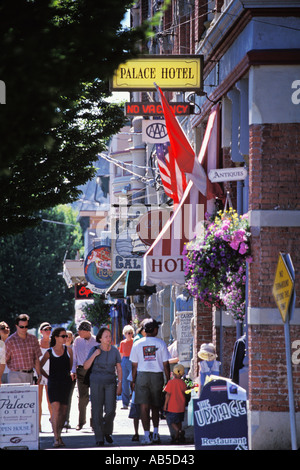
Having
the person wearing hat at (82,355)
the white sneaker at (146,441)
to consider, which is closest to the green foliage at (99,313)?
the person wearing hat at (82,355)

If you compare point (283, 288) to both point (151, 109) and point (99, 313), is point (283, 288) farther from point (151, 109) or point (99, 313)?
point (99, 313)

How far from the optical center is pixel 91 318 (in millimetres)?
50031

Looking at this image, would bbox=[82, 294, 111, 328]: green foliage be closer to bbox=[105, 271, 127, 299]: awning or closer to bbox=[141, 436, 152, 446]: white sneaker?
bbox=[105, 271, 127, 299]: awning

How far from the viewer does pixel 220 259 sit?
528 inches

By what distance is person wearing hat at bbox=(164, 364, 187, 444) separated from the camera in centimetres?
1484

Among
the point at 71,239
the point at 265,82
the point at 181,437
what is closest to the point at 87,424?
the point at 181,437

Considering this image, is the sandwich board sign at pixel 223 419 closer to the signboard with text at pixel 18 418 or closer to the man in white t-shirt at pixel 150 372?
the signboard with text at pixel 18 418

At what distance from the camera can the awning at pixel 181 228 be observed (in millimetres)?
16562

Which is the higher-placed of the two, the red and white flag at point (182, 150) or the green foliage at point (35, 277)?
the red and white flag at point (182, 150)

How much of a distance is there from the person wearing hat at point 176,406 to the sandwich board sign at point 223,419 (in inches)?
144

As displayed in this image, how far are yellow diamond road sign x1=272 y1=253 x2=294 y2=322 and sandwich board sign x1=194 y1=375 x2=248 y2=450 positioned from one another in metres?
1.18

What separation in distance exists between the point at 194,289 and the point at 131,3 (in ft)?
12.9

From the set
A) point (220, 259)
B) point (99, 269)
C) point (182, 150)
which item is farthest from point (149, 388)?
point (99, 269)
